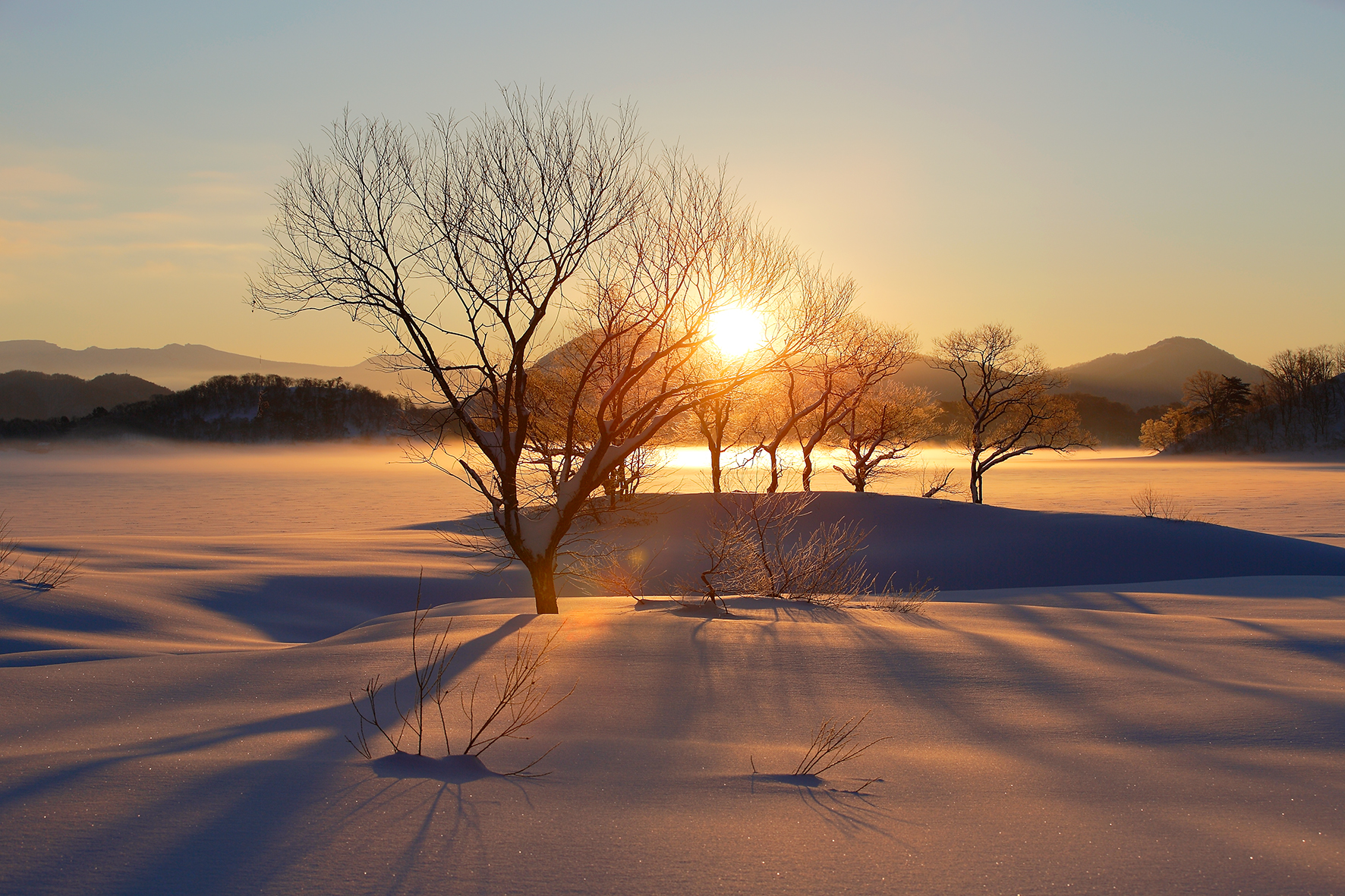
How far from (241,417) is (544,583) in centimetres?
15398

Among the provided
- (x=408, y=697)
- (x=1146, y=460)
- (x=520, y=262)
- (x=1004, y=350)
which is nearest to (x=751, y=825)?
(x=408, y=697)

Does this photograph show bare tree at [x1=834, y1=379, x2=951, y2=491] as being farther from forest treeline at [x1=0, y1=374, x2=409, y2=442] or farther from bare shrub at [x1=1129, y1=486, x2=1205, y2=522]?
forest treeline at [x1=0, y1=374, x2=409, y2=442]

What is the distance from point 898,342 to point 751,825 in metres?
32.2

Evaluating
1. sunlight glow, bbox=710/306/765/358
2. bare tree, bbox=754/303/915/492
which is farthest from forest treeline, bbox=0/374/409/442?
sunlight glow, bbox=710/306/765/358

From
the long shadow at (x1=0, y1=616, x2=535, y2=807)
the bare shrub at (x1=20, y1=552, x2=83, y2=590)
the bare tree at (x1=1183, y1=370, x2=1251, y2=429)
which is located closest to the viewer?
the long shadow at (x1=0, y1=616, x2=535, y2=807)

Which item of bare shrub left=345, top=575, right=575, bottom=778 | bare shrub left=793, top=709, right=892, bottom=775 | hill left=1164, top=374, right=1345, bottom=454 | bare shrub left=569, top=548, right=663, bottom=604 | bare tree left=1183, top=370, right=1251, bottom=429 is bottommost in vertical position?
bare shrub left=569, top=548, right=663, bottom=604

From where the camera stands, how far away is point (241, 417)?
144 m

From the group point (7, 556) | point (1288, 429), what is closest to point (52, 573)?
point (7, 556)

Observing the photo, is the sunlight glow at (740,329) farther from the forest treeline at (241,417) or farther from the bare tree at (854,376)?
the forest treeline at (241,417)

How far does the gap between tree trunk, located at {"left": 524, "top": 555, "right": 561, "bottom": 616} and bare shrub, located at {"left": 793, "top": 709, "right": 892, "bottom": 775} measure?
21.3 feet

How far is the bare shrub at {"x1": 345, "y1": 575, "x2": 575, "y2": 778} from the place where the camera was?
4074 millimetres

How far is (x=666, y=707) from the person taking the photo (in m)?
5.13

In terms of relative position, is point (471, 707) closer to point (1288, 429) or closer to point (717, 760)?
point (717, 760)

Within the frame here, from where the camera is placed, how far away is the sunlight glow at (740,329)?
11633mm
